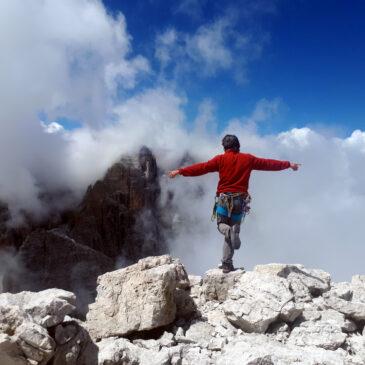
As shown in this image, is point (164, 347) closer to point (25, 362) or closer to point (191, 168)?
point (25, 362)

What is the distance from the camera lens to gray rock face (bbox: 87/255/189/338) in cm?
703

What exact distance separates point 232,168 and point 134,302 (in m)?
3.48

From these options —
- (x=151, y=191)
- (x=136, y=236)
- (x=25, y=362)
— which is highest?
(x=151, y=191)

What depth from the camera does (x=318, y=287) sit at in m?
9.09

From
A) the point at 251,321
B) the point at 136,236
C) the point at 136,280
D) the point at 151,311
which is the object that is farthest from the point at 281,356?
the point at 136,236

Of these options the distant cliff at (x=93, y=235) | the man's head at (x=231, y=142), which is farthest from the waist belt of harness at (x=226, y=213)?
the distant cliff at (x=93, y=235)

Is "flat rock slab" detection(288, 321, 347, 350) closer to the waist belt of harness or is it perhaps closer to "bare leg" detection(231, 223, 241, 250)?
"bare leg" detection(231, 223, 241, 250)

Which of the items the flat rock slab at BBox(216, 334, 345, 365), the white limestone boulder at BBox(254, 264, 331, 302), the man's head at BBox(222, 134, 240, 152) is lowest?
the flat rock slab at BBox(216, 334, 345, 365)

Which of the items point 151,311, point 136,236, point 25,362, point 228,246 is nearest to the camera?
point 25,362

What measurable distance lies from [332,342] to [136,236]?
75.6 metres

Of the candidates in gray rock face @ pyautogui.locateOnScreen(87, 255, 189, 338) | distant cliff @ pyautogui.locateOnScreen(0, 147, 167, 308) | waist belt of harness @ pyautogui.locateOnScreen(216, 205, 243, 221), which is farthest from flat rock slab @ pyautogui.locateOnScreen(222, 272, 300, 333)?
distant cliff @ pyautogui.locateOnScreen(0, 147, 167, 308)

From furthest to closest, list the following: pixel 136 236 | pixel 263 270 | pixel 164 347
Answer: pixel 136 236 → pixel 263 270 → pixel 164 347

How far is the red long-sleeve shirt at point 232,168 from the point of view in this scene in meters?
9.07

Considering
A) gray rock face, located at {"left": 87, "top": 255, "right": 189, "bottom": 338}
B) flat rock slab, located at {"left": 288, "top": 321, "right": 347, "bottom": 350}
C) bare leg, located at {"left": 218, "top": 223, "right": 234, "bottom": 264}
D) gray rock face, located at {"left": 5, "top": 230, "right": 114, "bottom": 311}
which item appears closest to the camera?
flat rock slab, located at {"left": 288, "top": 321, "right": 347, "bottom": 350}
